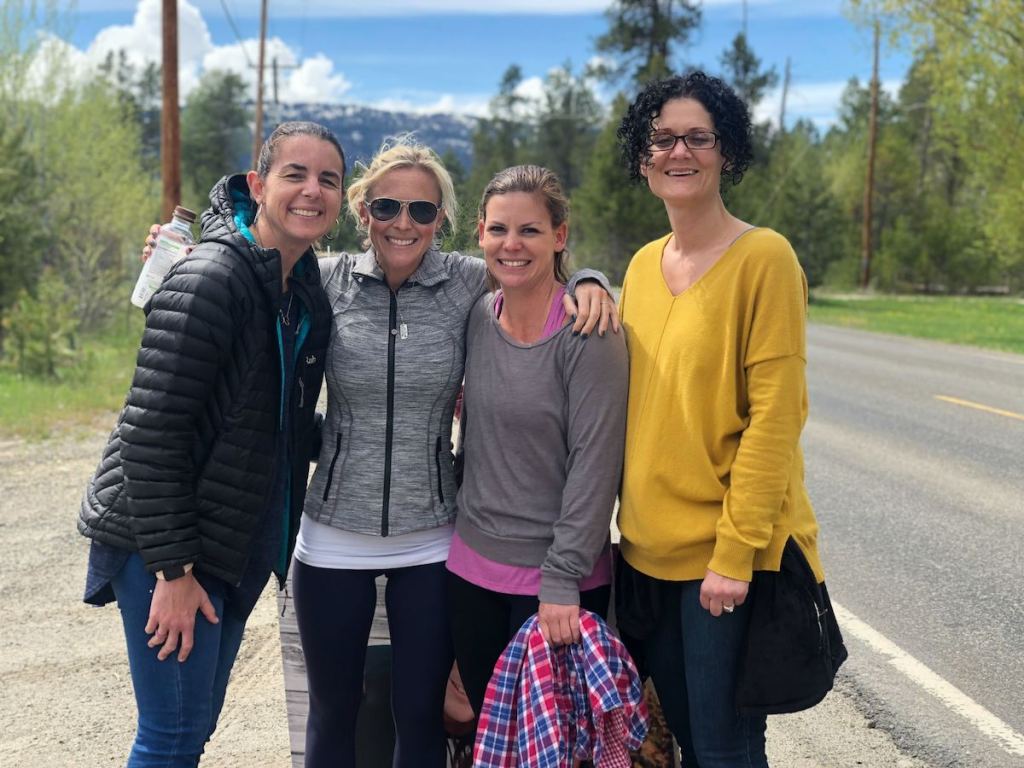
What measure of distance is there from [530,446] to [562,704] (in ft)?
2.17

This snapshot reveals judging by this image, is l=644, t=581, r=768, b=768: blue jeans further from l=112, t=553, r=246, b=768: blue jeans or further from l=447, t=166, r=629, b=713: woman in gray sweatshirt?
l=112, t=553, r=246, b=768: blue jeans

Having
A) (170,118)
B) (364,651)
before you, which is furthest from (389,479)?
(170,118)

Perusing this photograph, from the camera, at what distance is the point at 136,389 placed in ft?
7.36

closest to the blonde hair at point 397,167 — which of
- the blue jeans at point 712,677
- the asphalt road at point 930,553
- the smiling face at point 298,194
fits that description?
the smiling face at point 298,194

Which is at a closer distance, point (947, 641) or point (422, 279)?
point (422, 279)

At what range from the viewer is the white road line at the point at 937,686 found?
3557mm

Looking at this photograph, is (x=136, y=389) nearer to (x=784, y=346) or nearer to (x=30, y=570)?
(x=784, y=346)

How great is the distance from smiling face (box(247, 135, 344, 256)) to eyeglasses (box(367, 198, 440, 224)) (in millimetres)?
158

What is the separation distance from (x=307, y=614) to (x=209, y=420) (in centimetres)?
70

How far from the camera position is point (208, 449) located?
2.32 meters

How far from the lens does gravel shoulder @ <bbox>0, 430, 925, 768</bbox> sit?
11.3ft

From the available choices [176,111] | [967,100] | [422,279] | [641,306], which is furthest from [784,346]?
[967,100]

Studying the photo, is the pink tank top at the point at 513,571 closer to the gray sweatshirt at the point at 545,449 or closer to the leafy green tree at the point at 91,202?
the gray sweatshirt at the point at 545,449

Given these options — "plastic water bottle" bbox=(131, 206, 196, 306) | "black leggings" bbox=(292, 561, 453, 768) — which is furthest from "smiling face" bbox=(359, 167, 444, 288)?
"black leggings" bbox=(292, 561, 453, 768)
